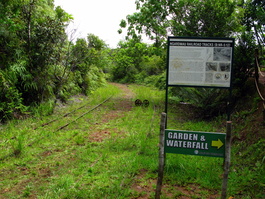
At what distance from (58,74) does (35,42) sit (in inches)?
75.6

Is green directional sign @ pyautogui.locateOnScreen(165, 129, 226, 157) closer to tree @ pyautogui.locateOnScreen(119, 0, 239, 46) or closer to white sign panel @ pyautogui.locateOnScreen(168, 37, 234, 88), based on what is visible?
white sign panel @ pyautogui.locateOnScreen(168, 37, 234, 88)

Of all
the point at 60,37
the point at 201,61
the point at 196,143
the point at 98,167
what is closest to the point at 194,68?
the point at 201,61

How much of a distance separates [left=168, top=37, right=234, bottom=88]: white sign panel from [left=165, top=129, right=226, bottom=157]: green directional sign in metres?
0.79

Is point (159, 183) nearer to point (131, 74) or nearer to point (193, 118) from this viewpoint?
point (193, 118)

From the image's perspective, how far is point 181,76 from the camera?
370 cm

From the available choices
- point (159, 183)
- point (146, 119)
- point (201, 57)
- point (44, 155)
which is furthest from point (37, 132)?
point (201, 57)

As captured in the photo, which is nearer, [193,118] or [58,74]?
[193,118]

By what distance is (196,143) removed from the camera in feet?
11.0

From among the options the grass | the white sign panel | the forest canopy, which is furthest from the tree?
the white sign panel

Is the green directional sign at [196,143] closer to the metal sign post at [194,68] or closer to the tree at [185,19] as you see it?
the metal sign post at [194,68]

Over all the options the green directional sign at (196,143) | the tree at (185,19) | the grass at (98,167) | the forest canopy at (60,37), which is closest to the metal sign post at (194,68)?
the green directional sign at (196,143)

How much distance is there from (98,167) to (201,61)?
112 inches

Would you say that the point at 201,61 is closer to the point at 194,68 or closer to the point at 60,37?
the point at 194,68

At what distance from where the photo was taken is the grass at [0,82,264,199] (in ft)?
12.7
